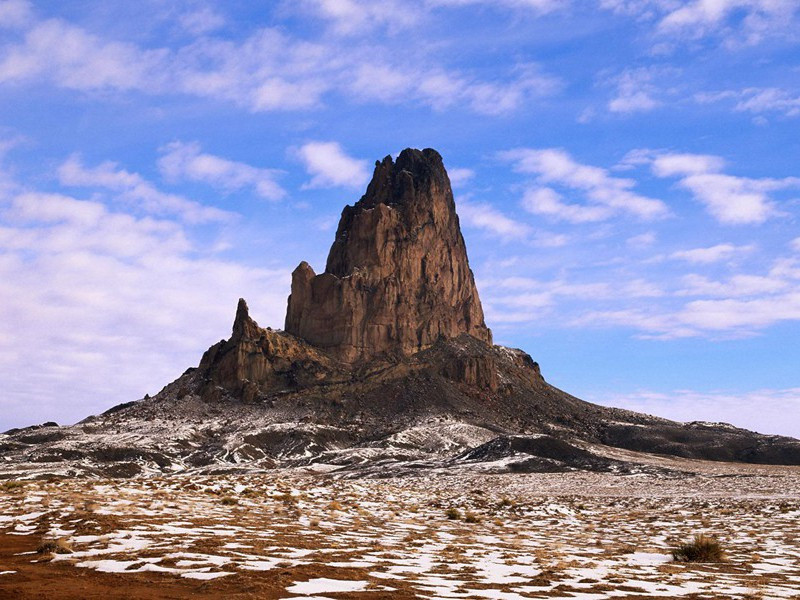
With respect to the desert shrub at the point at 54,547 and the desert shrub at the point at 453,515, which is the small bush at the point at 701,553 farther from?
the desert shrub at the point at 54,547

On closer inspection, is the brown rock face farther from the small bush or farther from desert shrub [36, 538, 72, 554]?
desert shrub [36, 538, 72, 554]

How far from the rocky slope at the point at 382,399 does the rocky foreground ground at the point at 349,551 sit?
62804mm

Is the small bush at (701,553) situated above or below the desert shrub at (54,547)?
below

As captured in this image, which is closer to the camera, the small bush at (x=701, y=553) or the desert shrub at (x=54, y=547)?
the desert shrub at (x=54, y=547)

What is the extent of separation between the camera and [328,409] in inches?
5325

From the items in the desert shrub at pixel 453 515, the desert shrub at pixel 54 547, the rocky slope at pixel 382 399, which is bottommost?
the desert shrub at pixel 453 515

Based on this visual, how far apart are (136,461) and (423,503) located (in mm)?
71852

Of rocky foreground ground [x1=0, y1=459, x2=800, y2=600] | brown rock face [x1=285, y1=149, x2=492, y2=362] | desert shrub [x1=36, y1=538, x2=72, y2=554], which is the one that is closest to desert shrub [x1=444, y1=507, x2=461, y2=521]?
rocky foreground ground [x1=0, y1=459, x2=800, y2=600]

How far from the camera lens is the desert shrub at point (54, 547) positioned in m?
13.0

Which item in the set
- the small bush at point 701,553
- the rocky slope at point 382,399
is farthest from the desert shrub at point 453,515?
the rocky slope at point 382,399

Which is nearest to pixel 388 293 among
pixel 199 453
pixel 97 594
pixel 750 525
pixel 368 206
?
pixel 368 206

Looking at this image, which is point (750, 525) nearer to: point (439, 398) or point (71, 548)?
point (71, 548)

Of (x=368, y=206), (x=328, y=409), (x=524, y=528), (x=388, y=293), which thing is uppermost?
(x=368, y=206)

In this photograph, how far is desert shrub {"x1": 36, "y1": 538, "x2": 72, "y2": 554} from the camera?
1302 centimetres
